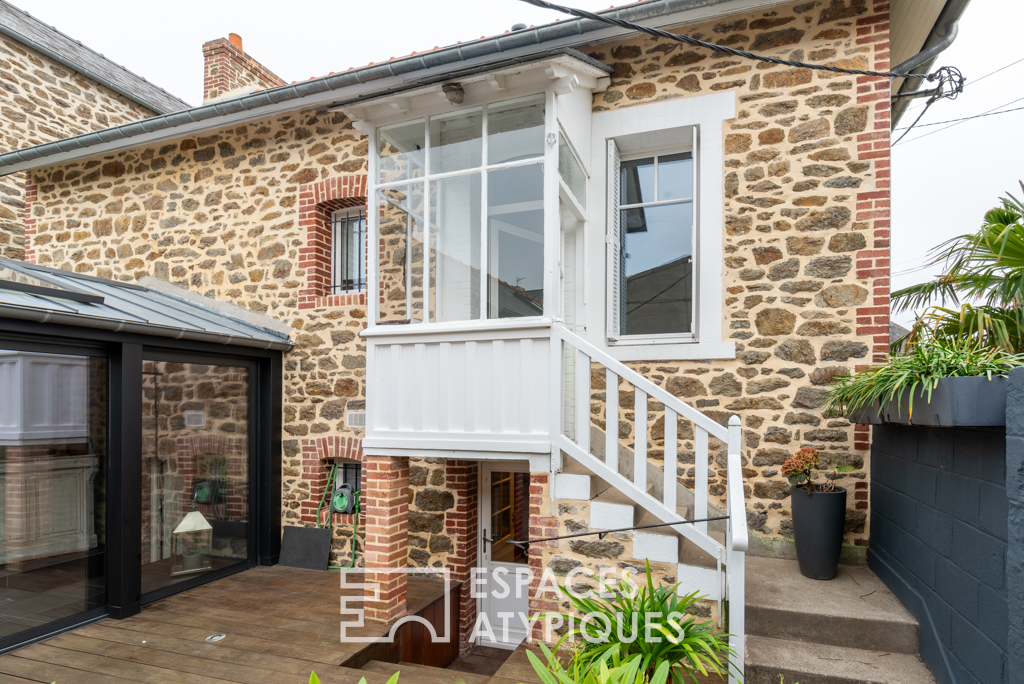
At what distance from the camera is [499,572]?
227 inches

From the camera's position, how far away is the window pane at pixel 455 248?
13.9 ft

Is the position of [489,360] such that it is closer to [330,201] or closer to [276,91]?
[330,201]

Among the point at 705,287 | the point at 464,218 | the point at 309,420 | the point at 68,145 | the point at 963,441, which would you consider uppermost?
the point at 68,145

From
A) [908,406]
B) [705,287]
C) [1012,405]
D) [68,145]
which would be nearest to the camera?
[1012,405]

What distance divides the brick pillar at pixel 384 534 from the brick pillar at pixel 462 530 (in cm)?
106

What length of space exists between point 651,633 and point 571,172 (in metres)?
3.27

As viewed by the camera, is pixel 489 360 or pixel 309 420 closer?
pixel 489 360

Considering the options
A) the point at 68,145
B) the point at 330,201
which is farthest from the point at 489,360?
the point at 68,145

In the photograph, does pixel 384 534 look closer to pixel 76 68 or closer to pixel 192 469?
pixel 192 469

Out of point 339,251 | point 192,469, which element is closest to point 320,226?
point 339,251

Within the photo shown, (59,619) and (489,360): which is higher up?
(489,360)

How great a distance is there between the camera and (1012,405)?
201 cm

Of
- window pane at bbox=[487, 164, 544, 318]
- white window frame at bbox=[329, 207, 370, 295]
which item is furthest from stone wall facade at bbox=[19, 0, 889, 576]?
window pane at bbox=[487, 164, 544, 318]

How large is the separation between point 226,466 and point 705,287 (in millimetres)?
5005
